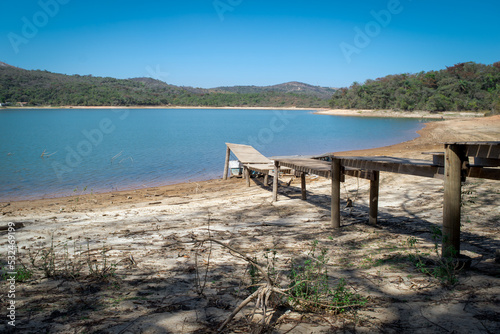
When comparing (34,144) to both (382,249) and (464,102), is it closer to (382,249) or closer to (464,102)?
(382,249)

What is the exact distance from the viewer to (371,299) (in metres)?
3.01

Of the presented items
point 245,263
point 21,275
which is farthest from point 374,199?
point 21,275

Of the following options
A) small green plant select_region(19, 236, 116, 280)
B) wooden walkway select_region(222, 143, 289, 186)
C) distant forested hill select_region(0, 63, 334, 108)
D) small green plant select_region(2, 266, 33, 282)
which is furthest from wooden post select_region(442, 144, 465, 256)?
distant forested hill select_region(0, 63, 334, 108)

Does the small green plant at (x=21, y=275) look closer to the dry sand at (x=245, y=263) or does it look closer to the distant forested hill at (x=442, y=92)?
A: the dry sand at (x=245, y=263)

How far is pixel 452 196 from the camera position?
358 centimetres

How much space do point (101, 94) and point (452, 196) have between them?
121779mm

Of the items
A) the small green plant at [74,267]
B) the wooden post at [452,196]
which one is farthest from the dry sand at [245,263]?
the wooden post at [452,196]

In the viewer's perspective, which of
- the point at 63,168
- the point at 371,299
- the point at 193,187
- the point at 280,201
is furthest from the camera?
the point at 63,168

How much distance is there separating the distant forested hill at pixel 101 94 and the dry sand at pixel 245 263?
112014 millimetres

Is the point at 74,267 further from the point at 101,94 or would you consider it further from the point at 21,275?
the point at 101,94

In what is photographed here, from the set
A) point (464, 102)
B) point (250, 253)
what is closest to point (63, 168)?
point (250, 253)

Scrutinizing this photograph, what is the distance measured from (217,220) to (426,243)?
3.59 meters

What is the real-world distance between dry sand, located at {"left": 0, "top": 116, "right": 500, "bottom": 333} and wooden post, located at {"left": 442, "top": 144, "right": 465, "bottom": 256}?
32 cm

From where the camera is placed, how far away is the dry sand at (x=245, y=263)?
263cm
